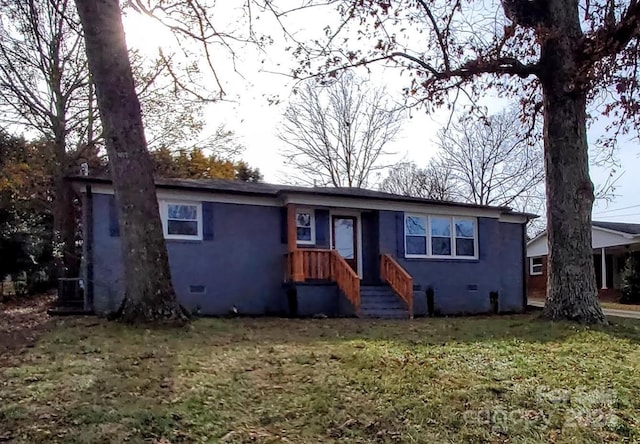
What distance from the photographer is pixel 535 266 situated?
100.0ft

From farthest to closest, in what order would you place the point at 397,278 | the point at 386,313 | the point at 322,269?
the point at 397,278 → the point at 322,269 → the point at 386,313

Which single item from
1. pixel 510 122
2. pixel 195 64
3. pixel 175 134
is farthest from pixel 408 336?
pixel 510 122

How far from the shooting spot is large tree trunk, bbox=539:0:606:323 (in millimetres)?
9242

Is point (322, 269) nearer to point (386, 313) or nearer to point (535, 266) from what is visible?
point (386, 313)

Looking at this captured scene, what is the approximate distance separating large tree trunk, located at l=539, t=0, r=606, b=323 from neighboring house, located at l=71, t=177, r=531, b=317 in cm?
422

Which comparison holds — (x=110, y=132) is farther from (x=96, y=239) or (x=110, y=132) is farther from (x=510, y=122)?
(x=510, y=122)

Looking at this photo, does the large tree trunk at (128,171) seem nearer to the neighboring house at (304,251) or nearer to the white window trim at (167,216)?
the neighboring house at (304,251)

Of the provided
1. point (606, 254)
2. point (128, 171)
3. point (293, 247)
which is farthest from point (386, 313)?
point (606, 254)

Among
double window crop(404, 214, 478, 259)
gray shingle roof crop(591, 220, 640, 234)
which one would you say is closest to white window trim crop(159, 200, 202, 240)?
double window crop(404, 214, 478, 259)

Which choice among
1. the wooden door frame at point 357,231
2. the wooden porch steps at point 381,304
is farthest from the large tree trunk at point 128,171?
the wooden door frame at point 357,231

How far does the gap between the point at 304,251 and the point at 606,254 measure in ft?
68.0

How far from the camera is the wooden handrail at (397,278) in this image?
42.7 feet

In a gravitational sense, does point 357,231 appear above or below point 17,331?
above

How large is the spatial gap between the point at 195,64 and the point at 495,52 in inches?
245
